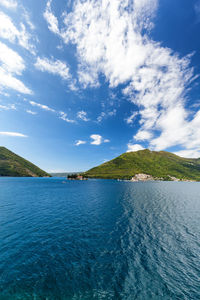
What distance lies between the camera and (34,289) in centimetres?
1553

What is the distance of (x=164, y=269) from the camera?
1980 centimetres

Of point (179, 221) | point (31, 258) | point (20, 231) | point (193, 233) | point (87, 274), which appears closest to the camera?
point (87, 274)

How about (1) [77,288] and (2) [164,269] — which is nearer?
(1) [77,288]

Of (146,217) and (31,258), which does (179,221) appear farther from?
(31,258)

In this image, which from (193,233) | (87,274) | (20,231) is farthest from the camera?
(193,233)

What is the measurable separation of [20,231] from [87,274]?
75.5ft

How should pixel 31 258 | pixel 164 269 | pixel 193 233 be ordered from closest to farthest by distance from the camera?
1. pixel 164 269
2. pixel 31 258
3. pixel 193 233

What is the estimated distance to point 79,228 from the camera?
3384 centimetres

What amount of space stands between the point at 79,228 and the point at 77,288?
1866 cm

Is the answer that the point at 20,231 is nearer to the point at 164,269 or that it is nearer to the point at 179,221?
the point at 164,269

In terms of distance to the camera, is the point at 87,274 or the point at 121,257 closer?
the point at 87,274

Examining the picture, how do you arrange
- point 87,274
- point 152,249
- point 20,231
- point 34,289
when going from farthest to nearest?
point 20,231, point 152,249, point 87,274, point 34,289

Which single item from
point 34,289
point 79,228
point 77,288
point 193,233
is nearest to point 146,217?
point 193,233

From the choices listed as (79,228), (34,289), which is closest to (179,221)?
(79,228)
